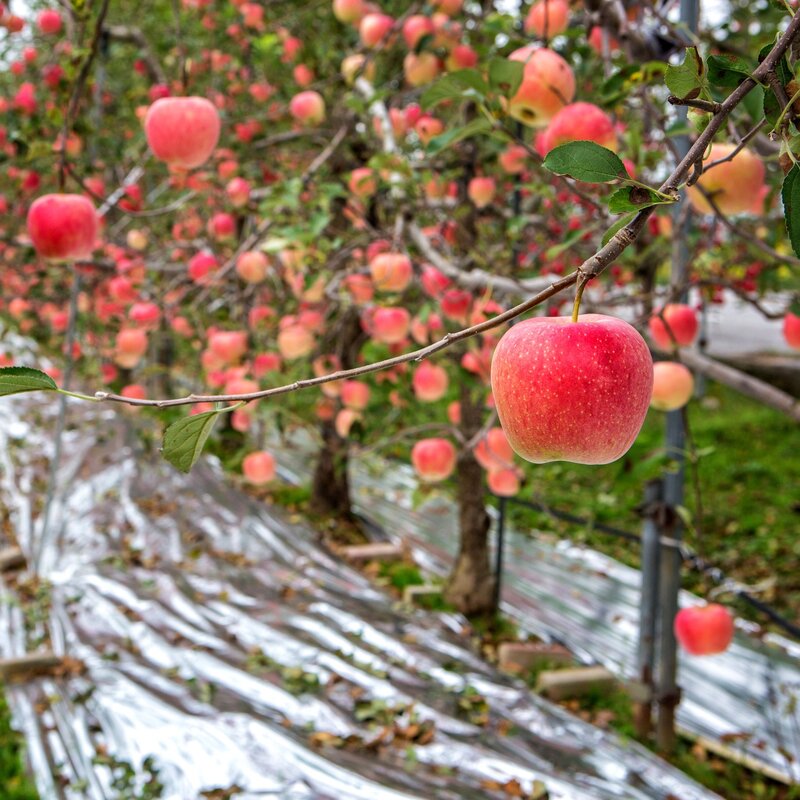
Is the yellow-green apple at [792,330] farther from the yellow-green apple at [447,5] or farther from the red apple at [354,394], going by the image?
the red apple at [354,394]

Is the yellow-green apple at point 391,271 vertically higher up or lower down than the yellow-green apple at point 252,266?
lower down

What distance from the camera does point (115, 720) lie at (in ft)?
7.49

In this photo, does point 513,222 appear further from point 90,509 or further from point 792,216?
point 90,509

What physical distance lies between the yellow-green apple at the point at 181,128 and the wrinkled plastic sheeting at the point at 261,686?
4.84 ft

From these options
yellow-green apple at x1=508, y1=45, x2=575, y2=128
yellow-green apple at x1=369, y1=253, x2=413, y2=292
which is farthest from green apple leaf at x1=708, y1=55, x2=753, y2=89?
yellow-green apple at x1=369, y1=253, x2=413, y2=292

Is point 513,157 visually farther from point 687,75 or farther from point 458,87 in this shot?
point 687,75

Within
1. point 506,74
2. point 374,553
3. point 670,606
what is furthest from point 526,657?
point 506,74

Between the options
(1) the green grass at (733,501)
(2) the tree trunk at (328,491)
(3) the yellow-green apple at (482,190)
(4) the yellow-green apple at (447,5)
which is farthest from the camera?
(2) the tree trunk at (328,491)

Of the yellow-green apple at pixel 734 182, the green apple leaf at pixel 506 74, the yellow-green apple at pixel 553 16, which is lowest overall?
the yellow-green apple at pixel 734 182

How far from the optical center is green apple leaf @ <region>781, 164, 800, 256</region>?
1.47 ft

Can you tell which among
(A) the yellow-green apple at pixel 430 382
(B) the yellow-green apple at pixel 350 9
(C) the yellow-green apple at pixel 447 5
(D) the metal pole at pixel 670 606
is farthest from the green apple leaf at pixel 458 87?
(B) the yellow-green apple at pixel 350 9

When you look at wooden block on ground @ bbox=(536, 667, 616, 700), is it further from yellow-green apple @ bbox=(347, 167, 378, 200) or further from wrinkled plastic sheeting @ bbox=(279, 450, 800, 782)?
yellow-green apple @ bbox=(347, 167, 378, 200)

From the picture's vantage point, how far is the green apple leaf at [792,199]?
0.45 m

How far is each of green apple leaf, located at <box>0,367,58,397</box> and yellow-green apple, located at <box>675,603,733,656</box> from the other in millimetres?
1471
